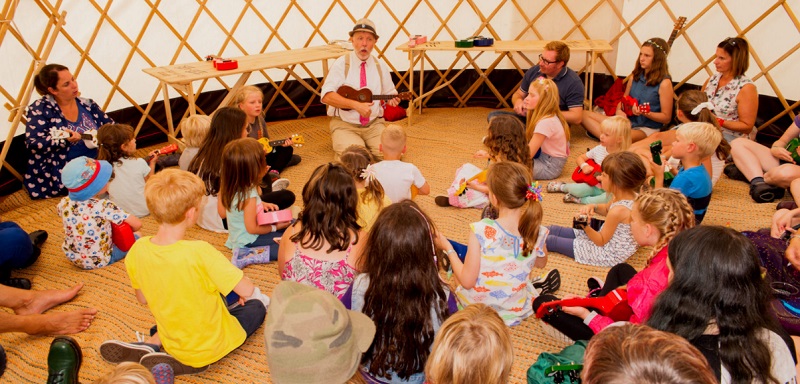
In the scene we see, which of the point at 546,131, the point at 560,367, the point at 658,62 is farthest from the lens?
the point at 658,62

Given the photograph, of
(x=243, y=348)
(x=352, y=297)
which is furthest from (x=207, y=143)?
(x=352, y=297)

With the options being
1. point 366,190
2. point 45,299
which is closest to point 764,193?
point 366,190

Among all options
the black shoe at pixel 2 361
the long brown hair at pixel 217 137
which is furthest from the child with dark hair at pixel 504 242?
the black shoe at pixel 2 361

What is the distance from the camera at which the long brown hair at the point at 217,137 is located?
104 inches

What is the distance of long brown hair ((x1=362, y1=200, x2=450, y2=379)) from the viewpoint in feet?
5.04

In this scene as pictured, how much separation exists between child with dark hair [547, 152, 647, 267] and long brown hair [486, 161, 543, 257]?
592 millimetres

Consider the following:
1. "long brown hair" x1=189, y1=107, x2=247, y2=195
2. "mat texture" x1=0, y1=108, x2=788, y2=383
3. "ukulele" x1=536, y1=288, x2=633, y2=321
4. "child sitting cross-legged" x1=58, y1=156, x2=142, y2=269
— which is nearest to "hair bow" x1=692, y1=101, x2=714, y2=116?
"mat texture" x1=0, y1=108, x2=788, y2=383

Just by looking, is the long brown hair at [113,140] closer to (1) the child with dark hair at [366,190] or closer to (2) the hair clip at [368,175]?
(1) the child with dark hair at [366,190]

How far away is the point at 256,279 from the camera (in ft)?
8.08

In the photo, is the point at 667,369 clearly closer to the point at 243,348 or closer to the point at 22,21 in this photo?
the point at 243,348

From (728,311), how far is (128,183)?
8.50 ft

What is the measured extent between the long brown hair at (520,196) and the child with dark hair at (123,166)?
182cm

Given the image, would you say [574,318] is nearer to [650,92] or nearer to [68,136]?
[650,92]

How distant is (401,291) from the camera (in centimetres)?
155
